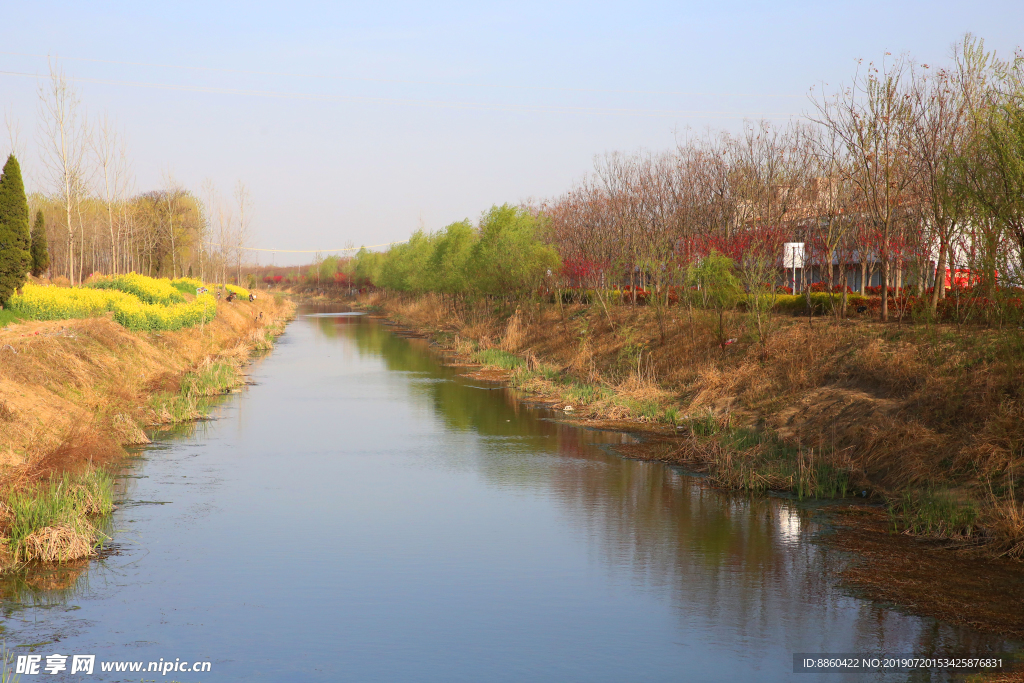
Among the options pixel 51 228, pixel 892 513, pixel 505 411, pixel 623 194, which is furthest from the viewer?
pixel 51 228

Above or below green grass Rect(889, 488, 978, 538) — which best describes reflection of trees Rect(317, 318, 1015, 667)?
below

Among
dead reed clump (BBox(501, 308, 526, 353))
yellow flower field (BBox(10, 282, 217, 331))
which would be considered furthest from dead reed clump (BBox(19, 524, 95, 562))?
dead reed clump (BBox(501, 308, 526, 353))

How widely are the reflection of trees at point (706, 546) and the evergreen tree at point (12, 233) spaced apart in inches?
607

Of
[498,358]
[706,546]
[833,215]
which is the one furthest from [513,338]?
[706,546]

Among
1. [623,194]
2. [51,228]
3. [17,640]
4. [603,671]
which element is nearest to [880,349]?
[603,671]

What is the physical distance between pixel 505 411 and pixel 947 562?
14.6 m

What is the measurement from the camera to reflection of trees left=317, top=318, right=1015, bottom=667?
28.0ft

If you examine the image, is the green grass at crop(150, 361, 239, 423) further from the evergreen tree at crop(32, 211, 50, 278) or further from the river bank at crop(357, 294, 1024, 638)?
the evergreen tree at crop(32, 211, 50, 278)

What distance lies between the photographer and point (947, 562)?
10.4 meters

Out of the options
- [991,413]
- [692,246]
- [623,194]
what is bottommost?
[991,413]

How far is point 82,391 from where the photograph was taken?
1833 cm

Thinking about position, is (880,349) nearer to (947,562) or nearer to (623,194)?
(947,562)

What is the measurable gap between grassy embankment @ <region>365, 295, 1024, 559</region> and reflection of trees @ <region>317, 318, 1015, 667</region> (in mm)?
1380

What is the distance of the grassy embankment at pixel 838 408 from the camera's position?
39.5 ft
